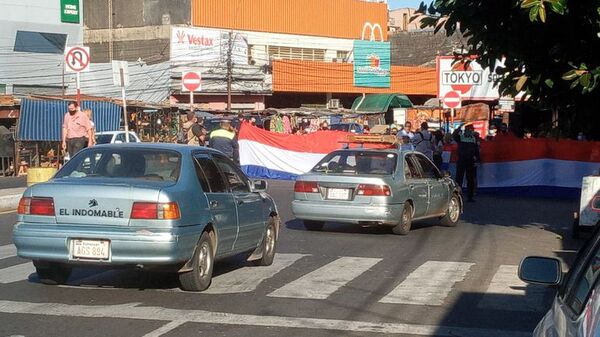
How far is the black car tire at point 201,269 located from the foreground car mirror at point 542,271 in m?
5.22

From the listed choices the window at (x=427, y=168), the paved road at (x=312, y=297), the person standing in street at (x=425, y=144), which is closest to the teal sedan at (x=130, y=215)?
the paved road at (x=312, y=297)

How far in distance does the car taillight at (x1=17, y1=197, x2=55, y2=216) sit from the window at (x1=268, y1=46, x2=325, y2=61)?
5015 centimetres

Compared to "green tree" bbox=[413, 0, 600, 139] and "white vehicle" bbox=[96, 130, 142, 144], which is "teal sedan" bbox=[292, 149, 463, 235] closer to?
"green tree" bbox=[413, 0, 600, 139]

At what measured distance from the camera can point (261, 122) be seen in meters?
43.3

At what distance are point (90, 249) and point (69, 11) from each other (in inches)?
1576

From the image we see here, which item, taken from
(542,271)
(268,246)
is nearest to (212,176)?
(268,246)

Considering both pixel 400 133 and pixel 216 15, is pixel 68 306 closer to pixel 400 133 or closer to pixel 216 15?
pixel 400 133

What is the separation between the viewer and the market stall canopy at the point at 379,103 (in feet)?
187

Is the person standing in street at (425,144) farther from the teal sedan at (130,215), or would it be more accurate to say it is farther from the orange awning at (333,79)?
the orange awning at (333,79)

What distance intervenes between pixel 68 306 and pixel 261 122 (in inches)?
1362

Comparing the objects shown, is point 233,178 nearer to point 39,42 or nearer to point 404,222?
point 404,222

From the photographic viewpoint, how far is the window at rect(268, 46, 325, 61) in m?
60.7

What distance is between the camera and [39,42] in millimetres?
47250

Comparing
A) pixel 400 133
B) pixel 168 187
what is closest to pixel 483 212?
pixel 400 133
